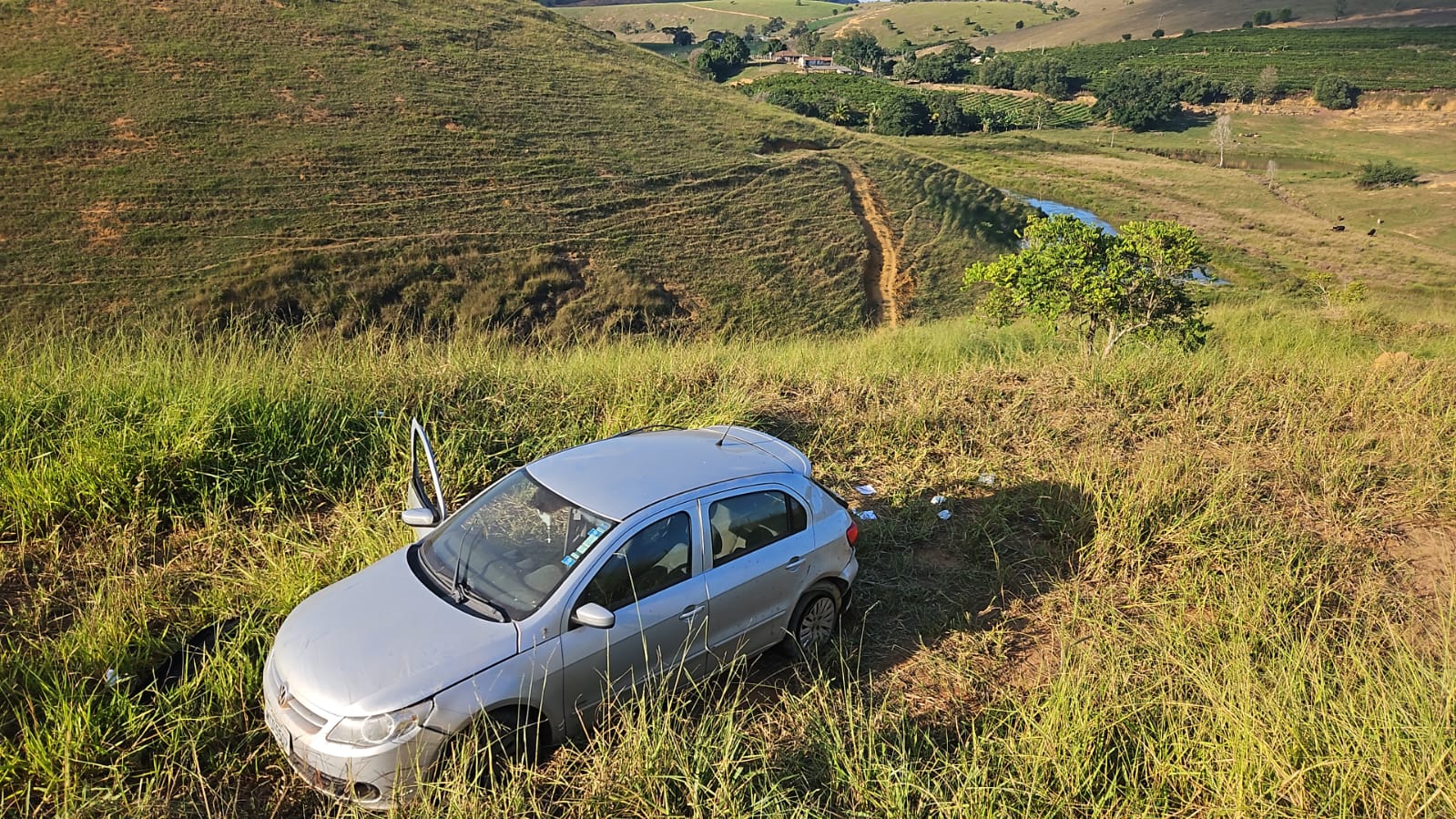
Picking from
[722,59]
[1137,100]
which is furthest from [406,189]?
[1137,100]

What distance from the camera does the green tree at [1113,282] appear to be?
13.3 metres

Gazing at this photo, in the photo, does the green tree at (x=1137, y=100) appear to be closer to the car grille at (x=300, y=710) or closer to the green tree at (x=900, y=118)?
the green tree at (x=900, y=118)

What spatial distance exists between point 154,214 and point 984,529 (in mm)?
24207

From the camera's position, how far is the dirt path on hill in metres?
28.3

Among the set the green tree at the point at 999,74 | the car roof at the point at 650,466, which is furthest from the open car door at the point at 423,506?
the green tree at the point at 999,74

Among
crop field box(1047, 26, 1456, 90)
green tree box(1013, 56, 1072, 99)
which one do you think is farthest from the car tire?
green tree box(1013, 56, 1072, 99)

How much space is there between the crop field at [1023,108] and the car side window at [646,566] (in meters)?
90.6

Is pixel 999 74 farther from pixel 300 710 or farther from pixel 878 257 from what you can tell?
pixel 300 710

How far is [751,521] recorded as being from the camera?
4406 mm

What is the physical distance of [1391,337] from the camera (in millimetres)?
13203

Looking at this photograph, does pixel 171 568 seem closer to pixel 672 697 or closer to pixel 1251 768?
pixel 672 697

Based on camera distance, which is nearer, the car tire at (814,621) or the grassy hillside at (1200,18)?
the car tire at (814,621)

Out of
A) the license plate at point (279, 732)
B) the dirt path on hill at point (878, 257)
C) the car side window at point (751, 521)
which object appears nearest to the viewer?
the license plate at point (279, 732)

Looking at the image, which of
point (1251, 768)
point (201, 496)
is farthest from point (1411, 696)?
point (201, 496)
